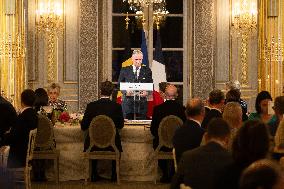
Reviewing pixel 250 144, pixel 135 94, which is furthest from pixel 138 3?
pixel 250 144

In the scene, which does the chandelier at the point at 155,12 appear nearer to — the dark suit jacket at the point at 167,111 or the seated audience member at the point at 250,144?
the dark suit jacket at the point at 167,111

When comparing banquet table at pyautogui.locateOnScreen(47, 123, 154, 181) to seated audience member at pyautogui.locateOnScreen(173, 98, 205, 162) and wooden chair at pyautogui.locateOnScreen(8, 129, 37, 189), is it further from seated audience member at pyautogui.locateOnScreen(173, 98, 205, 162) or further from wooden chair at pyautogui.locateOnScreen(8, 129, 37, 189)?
seated audience member at pyautogui.locateOnScreen(173, 98, 205, 162)

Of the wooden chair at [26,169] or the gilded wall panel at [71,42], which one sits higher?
the gilded wall panel at [71,42]

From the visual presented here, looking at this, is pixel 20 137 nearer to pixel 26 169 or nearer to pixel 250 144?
pixel 26 169

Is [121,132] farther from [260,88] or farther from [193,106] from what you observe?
[260,88]

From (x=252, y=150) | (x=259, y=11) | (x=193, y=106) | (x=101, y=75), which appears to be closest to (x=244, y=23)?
(x=259, y=11)

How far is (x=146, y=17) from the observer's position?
46.0 feet

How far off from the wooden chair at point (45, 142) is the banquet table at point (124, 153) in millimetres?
202

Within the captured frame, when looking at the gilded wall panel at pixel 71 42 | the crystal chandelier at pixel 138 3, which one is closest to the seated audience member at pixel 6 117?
the crystal chandelier at pixel 138 3

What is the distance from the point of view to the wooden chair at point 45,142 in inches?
368

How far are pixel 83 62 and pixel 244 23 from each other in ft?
10.2

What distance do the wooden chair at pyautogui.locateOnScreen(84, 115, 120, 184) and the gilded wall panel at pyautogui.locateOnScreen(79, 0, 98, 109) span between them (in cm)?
442

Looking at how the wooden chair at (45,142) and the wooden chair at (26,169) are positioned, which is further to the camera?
the wooden chair at (45,142)

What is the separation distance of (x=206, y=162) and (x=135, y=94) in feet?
18.4
